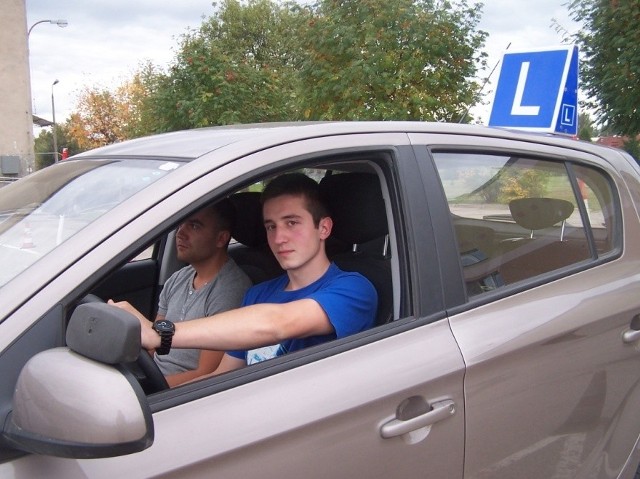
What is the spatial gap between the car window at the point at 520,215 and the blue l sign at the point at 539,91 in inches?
84.6

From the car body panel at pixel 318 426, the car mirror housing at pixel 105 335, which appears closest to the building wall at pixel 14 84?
the car body panel at pixel 318 426

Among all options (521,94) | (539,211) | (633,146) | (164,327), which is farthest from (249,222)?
(633,146)

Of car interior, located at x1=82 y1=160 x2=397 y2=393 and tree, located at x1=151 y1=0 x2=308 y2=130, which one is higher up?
tree, located at x1=151 y1=0 x2=308 y2=130

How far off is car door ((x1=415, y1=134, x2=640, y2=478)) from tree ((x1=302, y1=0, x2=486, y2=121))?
10003 mm

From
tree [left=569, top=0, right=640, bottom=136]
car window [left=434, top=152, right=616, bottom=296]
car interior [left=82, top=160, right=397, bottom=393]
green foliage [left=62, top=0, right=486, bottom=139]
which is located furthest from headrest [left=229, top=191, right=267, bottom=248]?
tree [left=569, top=0, right=640, bottom=136]

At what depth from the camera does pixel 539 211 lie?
2508 millimetres

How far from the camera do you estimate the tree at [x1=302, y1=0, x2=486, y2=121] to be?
12500 mm

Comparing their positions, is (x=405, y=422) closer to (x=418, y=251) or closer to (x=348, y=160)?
(x=418, y=251)

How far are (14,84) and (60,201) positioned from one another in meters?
35.3

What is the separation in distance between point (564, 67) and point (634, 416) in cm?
293

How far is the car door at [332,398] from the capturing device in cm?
137

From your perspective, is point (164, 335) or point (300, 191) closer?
point (164, 335)

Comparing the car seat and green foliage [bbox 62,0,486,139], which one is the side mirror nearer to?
the car seat

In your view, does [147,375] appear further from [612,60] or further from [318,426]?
[612,60]
